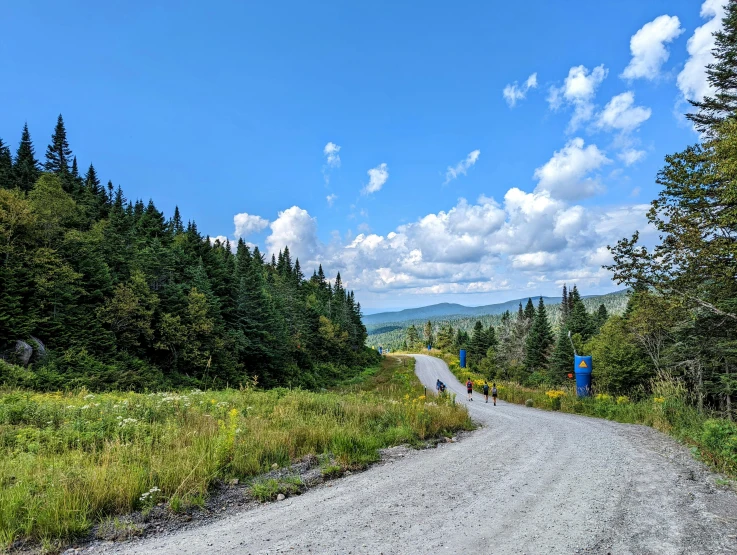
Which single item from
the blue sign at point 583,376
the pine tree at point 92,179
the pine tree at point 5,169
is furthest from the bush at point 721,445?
the pine tree at point 92,179

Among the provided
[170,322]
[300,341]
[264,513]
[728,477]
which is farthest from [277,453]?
[300,341]

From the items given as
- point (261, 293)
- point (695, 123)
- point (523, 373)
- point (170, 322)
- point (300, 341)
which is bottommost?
point (523, 373)

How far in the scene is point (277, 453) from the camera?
266 inches

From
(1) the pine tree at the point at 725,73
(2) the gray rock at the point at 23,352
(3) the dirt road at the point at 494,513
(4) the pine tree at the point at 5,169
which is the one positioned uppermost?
(4) the pine tree at the point at 5,169

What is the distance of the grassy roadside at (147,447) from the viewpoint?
13.8 ft

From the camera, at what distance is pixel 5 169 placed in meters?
45.2

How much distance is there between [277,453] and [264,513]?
2179 mm

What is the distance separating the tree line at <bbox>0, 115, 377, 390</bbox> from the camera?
2067 cm

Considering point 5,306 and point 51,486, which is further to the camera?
point 5,306

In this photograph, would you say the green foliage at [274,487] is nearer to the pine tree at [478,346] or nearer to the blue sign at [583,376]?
the blue sign at [583,376]

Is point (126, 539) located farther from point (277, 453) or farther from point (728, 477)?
point (728, 477)

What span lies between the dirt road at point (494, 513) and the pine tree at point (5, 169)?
46.3 m

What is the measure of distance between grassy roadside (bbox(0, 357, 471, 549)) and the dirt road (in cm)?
82

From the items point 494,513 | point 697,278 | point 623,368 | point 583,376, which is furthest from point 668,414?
point 623,368
